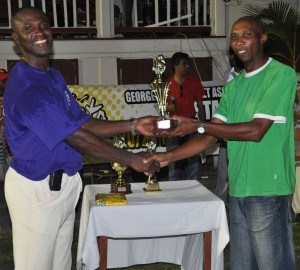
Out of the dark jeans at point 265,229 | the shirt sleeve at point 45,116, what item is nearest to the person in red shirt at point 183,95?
the dark jeans at point 265,229

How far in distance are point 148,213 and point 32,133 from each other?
4.40 ft

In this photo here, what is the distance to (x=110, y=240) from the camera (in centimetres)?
593

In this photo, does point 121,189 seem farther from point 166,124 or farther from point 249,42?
Answer: point 249,42

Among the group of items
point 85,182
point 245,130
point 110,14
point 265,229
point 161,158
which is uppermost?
point 110,14

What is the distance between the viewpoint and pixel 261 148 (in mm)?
4395

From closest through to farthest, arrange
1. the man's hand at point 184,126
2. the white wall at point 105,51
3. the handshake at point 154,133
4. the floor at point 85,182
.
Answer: the man's hand at point 184,126
the handshake at point 154,133
the floor at point 85,182
the white wall at point 105,51

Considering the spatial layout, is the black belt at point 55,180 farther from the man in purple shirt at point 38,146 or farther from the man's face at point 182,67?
the man's face at point 182,67

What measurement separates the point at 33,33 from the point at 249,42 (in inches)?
55.5

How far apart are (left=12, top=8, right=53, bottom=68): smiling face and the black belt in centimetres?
71

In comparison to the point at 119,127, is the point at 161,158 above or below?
below

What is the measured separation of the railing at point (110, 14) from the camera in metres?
12.8

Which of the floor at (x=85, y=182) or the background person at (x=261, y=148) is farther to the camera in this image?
the floor at (x=85, y=182)

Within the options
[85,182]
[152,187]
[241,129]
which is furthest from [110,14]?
[241,129]

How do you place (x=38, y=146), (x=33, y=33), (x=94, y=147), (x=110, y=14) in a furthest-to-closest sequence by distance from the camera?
(x=110, y=14), (x=94, y=147), (x=33, y=33), (x=38, y=146)
